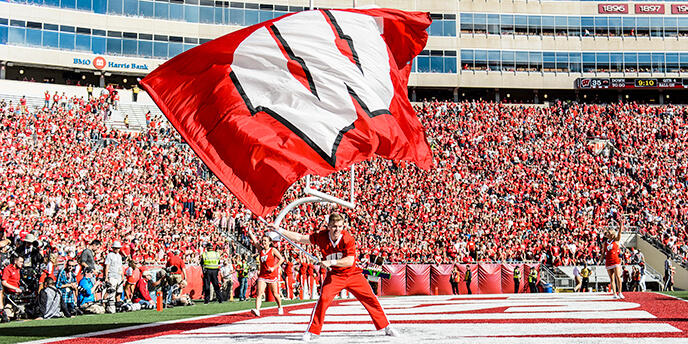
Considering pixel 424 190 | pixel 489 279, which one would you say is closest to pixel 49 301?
pixel 489 279

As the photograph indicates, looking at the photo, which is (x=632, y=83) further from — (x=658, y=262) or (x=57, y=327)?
(x=57, y=327)

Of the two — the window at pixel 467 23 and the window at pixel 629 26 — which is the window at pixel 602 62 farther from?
the window at pixel 467 23

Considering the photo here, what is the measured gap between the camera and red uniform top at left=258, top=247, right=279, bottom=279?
13844mm

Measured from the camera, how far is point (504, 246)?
29766 millimetres

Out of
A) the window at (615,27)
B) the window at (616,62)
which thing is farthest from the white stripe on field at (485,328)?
the window at (615,27)

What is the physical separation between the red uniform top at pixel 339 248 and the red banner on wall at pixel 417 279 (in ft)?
60.2

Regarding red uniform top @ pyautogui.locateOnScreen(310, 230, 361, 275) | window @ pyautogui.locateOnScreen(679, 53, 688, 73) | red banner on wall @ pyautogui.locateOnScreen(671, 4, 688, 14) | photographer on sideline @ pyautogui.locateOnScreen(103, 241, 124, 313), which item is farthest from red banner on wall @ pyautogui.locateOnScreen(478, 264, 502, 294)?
red banner on wall @ pyautogui.locateOnScreen(671, 4, 688, 14)

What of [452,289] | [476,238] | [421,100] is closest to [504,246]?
[476,238]

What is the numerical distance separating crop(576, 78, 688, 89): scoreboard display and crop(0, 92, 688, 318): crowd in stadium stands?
11.4m

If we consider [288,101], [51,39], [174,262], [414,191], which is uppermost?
[51,39]

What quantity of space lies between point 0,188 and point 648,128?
120ft

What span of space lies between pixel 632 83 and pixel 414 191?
1170 inches

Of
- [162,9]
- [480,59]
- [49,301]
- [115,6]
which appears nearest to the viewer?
[49,301]

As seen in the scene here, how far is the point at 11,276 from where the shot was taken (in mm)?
13258
